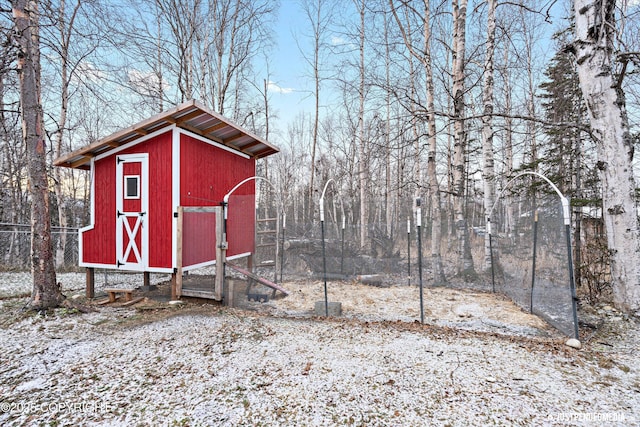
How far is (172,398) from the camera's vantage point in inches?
94.0

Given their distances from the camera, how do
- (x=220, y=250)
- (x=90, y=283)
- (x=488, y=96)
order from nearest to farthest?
(x=220, y=250) < (x=90, y=283) < (x=488, y=96)

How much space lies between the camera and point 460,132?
6941 mm

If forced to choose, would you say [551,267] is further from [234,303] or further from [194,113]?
[194,113]

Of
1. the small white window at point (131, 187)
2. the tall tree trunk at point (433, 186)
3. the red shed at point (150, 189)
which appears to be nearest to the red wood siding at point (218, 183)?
the red shed at point (150, 189)

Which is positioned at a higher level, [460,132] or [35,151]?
[460,132]

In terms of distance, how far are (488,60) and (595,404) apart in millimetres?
6737

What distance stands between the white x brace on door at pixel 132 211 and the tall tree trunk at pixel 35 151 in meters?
1.07

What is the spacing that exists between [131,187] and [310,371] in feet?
16.0

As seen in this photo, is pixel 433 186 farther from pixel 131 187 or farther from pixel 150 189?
pixel 131 187

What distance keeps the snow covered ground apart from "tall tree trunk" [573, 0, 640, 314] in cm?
60

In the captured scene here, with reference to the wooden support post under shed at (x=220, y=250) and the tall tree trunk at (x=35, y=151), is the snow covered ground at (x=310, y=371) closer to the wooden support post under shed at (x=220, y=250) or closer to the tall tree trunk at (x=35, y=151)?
the tall tree trunk at (x=35, y=151)

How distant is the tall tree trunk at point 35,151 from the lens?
4293 mm

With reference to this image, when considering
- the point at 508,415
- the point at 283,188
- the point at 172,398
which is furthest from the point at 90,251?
the point at 283,188

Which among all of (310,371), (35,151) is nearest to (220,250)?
(310,371)
